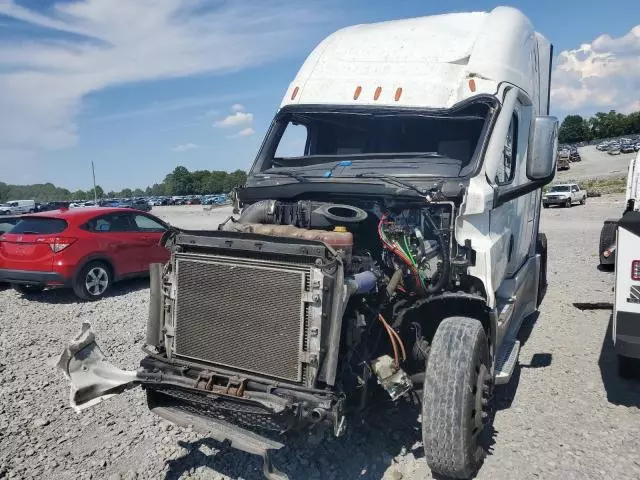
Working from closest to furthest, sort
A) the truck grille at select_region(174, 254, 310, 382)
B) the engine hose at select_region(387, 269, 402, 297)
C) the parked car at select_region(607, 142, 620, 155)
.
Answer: the truck grille at select_region(174, 254, 310, 382) < the engine hose at select_region(387, 269, 402, 297) < the parked car at select_region(607, 142, 620, 155)

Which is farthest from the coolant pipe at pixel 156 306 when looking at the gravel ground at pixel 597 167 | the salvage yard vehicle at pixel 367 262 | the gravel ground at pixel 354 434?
the gravel ground at pixel 597 167

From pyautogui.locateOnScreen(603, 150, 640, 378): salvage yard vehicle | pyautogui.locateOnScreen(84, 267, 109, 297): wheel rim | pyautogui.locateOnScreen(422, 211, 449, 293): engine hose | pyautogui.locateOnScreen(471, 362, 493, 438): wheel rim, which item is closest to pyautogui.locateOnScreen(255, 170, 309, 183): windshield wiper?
pyautogui.locateOnScreen(422, 211, 449, 293): engine hose

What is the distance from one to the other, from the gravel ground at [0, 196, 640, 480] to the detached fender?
1.77 ft

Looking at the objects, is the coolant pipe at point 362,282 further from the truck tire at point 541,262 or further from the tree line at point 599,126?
the tree line at point 599,126

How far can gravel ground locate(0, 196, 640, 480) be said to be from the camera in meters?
3.93

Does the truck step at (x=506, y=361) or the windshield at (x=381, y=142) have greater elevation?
the windshield at (x=381, y=142)

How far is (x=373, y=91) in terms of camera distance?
4.94 m

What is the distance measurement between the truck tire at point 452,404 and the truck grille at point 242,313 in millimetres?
914

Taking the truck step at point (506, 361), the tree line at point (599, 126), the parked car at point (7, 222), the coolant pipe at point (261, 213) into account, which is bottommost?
the truck step at point (506, 361)

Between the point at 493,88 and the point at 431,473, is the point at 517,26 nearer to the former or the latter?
the point at 493,88

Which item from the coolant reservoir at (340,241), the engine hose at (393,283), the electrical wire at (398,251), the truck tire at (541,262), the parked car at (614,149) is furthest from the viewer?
the parked car at (614,149)

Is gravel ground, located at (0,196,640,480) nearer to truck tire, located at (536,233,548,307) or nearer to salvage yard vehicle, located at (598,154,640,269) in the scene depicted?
truck tire, located at (536,233,548,307)

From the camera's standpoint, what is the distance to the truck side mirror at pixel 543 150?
4548 millimetres

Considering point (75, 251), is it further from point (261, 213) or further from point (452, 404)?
point (452, 404)
